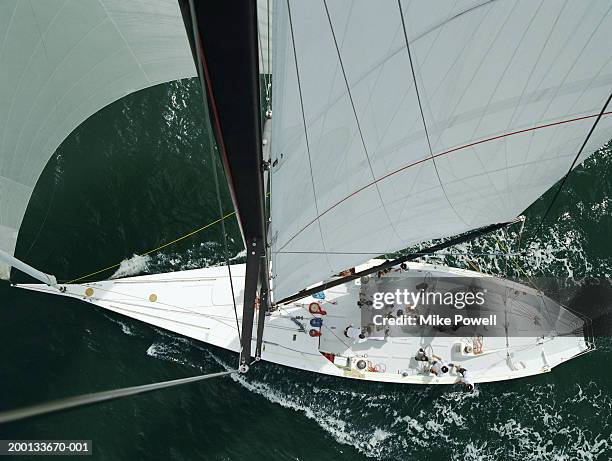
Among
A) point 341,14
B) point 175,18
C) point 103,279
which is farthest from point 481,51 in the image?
point 103,279

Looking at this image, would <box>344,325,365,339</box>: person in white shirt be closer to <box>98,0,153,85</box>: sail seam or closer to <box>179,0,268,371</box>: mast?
<box>179,0,268,371</box>: mast

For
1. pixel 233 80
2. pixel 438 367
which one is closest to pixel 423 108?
pixel 233 80

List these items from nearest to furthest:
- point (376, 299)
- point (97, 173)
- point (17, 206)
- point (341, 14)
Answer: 1. point (341, 14)
2. point (17, 206)
3. point (376, 299)
4. point (97, 173)

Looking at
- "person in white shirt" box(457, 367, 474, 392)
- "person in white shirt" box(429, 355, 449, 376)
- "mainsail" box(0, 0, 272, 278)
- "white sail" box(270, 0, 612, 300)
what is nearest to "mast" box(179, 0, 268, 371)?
"white sail" box(270, 0, 612, 300)

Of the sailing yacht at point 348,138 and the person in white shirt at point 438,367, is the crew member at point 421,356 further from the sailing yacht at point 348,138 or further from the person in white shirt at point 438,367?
the person in white shirt at point 438,367

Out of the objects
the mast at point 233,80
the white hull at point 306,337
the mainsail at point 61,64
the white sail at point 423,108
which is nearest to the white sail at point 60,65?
the mainsail at point 61,64

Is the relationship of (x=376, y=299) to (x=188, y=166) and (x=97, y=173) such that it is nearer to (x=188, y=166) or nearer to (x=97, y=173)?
(x=188, y=166)
